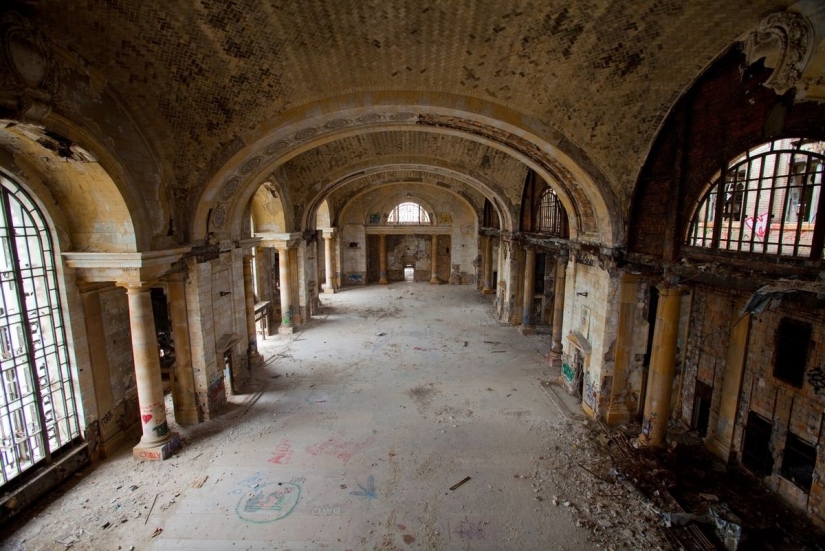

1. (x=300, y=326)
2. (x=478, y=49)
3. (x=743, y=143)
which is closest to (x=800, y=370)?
(x=743, y=143)

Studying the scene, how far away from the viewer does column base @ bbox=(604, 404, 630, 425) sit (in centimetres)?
949

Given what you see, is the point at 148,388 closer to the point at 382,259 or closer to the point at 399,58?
the point at 399,58

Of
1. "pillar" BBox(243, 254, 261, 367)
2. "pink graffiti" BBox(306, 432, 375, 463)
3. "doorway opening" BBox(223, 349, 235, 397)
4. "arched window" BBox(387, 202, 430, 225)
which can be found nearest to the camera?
"pink graffiti" BBox(306, 432, 375, 463)

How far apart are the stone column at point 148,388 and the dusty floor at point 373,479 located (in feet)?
0.97

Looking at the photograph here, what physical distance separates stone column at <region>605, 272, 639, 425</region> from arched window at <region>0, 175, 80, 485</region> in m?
11.3

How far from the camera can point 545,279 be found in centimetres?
1812

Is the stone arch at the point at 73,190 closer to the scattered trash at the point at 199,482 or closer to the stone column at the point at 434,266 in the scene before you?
the scattered trash at the point at 199,482

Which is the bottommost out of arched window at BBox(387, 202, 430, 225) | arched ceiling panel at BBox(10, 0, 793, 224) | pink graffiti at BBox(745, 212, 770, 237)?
pink graffiti at BBox(745, 212, 770, 237)

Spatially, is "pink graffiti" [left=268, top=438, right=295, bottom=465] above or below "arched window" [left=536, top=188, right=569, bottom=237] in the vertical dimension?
below

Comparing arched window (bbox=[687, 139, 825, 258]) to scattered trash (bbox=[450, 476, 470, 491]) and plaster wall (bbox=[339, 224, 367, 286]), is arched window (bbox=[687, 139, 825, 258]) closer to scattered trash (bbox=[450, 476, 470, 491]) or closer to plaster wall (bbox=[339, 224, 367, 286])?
scattered trash (bbox=[450, 476, 470, 491])

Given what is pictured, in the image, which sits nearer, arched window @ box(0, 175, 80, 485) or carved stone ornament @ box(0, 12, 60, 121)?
carved stone ornament @ box(0, 12, 60, 121)

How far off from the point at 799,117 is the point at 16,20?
10332 mm

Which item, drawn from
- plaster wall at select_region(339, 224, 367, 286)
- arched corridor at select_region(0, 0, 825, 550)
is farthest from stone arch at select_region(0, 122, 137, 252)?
plaster wall at select_region(339, 224, 367, 286)

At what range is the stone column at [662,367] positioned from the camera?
7.95 metres
